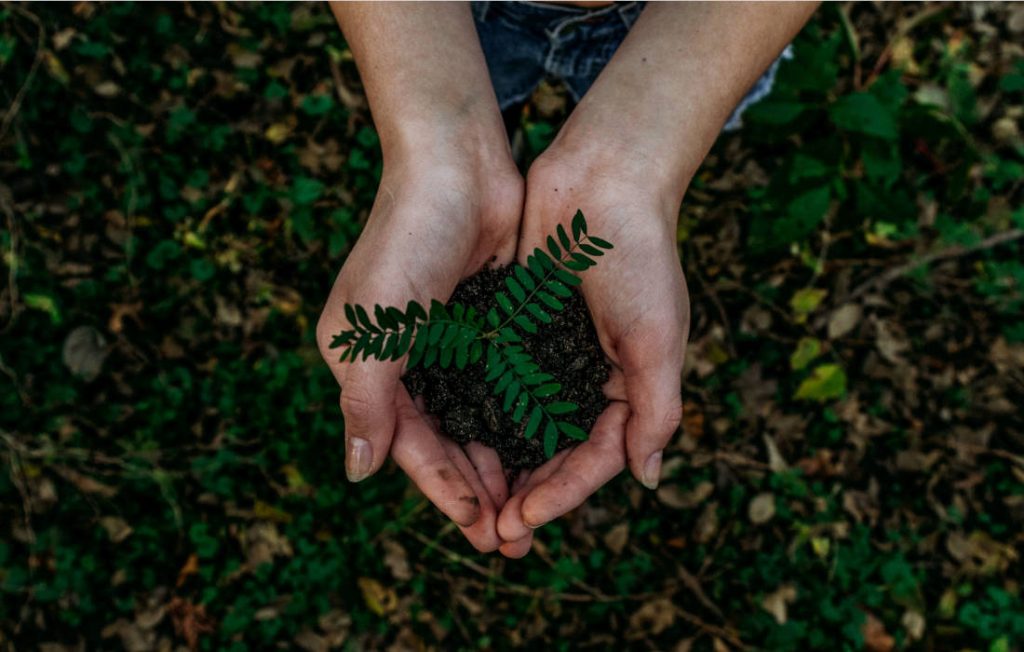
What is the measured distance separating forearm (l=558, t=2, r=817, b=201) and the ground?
0.78 metres

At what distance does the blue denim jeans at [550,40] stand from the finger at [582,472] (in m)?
1.33

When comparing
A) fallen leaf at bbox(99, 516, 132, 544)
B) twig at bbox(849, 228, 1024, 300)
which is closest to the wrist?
twig at bbox(849, 228, 1024, 300)

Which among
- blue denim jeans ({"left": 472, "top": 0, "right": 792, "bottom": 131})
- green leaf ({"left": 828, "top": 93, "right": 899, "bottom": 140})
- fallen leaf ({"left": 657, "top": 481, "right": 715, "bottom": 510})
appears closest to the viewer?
blue denim jeans ({"left": 472, "top": 0, "right": 792, "bottom": 131})

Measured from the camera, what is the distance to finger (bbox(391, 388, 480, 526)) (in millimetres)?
2494

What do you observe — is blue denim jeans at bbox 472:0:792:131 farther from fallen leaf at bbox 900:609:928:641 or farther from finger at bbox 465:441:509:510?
fallen leaf at bbox 900:609:928:641

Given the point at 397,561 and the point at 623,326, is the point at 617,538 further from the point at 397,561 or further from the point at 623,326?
the point at 623,326

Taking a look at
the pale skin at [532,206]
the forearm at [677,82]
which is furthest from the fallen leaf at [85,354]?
the forearm at [677,82]

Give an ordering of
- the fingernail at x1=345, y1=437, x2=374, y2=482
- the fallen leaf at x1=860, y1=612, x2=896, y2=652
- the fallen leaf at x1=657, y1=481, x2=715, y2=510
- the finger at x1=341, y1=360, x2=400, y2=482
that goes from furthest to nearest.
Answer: the fallen leaf at x1=657, y1=481, x2=715, y2=510 → the fallen leaf at x1=860, y1=612, x2=896, y2=652 → the fingernail at x1=345, y1=437, x2=374, y2=482 → the finger at x1=341, y1=360, x2=400, y2=482

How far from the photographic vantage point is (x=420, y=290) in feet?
8.07

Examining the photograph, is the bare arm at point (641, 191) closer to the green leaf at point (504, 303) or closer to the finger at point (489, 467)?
the finger at point (489, 467)

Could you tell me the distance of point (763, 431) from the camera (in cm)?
397

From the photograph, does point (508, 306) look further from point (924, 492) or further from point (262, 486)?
point (924, 492)

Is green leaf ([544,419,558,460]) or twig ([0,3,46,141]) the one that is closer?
green leaf ([544,419,558,460])

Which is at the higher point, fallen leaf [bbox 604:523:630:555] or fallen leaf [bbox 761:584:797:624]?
fallen leaf [bbox 604:523:630:555]
